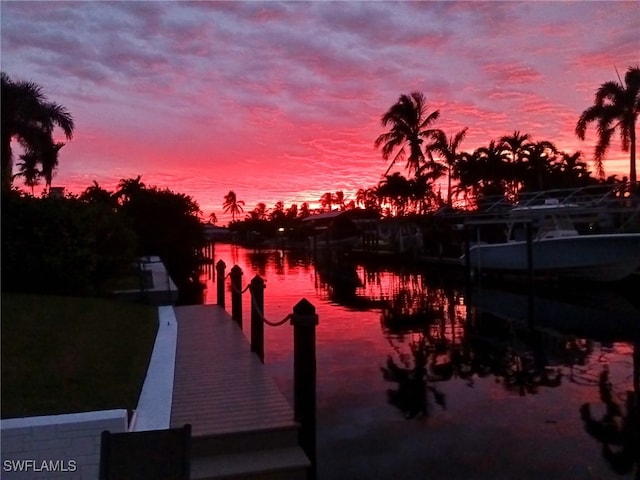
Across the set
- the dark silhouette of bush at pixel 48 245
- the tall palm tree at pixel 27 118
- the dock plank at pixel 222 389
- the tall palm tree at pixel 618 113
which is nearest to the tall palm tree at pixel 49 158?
the tall palm tree at pixel 27 118

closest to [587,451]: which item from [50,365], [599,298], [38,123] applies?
[50,365]

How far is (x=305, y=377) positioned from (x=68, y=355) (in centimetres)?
361

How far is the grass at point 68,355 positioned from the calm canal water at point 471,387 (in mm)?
2482

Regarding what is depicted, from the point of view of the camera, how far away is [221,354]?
11.0 metres

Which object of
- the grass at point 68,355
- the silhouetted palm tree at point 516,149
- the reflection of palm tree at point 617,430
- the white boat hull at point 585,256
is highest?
the silhouetted palm tree at point 516,149

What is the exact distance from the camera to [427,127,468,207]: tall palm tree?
49.0m

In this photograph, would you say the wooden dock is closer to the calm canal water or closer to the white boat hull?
the calm canal water

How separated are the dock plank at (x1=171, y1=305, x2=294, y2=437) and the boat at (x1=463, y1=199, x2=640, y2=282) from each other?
14.7 meters

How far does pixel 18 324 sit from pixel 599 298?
18.9m

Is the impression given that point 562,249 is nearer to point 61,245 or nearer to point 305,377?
point 61,245

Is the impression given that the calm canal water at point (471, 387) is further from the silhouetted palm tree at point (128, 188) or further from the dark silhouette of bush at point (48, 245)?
the silhouetted palm tree at point (128, 188)

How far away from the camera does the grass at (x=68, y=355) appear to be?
23.7 feet

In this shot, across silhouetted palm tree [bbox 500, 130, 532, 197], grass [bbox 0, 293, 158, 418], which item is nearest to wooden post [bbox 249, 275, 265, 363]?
grass [bbox 0, 293, 158, 418]

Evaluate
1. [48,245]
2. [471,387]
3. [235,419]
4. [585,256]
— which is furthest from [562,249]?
[235,419]
